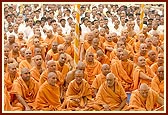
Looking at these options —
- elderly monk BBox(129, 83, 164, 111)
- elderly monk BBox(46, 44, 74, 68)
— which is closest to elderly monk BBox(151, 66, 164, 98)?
elderly monk BBox(129, 83, 164, 111)

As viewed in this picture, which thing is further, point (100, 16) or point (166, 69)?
point (100, 16)

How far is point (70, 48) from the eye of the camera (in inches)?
517

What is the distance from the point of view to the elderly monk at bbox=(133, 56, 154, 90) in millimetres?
12133

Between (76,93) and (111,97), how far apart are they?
70cm

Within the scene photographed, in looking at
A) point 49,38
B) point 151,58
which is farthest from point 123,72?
point 49,38

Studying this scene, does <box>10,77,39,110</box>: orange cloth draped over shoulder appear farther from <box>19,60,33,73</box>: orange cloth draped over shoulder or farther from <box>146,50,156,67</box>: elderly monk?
<box>146,50,156,67</box>: elderly monk

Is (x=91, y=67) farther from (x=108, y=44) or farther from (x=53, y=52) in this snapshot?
(x=108, y=44)

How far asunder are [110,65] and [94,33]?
3.40 ft

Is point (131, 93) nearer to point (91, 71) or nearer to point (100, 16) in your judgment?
point (91, 71)

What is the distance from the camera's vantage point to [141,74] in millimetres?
12180

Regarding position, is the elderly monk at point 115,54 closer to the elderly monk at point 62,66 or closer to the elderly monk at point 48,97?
the elderly monk at point 62,66

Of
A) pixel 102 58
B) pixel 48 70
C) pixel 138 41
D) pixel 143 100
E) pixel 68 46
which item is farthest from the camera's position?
pixel 138 41

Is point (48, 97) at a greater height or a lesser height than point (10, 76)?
lesser

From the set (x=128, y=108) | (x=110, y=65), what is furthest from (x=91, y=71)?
(x=128, y=108)
